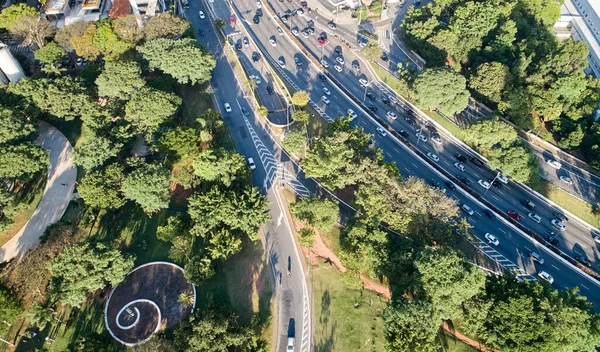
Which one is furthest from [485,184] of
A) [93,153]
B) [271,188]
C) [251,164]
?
[93,153]

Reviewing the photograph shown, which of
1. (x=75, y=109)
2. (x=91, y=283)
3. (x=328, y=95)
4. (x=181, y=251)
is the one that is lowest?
(x=91, y=283)

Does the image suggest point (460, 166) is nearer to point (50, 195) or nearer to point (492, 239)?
point (492, 239)

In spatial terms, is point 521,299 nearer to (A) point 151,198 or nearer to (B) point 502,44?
(A) point 151,198

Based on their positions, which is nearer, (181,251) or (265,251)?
(181,251)

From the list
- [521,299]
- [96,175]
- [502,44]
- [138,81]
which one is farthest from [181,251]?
[502,44]

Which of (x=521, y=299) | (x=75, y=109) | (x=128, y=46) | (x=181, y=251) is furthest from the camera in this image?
(x=128, y=46)

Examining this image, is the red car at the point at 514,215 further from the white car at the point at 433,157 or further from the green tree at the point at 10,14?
the green tree at the point at 10,14

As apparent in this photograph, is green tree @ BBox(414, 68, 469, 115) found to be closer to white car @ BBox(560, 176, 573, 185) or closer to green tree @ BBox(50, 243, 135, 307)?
white car @ BBox(560, 176, 573, 185)
